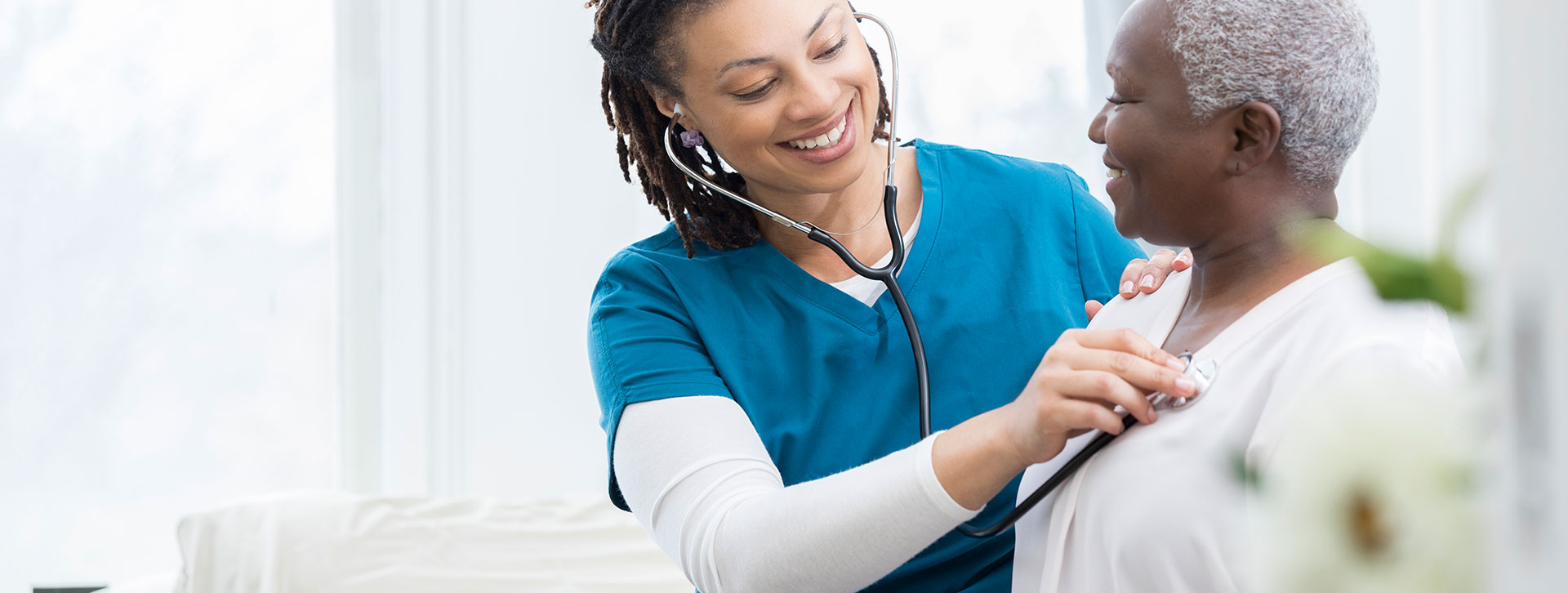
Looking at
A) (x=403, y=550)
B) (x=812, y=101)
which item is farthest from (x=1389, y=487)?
(x=403, y=550)

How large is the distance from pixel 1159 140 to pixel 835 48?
1.55ft

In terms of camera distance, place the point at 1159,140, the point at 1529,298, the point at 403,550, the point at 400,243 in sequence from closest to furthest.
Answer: the point at 1529,298
the point at 1159,140
the point at 403,550
the point at 400,243

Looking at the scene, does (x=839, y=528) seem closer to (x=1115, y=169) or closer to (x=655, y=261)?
(x=1115, y=169)

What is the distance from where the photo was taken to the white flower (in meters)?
0.21

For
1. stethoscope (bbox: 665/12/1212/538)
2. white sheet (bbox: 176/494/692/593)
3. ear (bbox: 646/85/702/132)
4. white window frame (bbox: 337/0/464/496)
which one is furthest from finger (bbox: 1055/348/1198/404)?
white window frame (bbox: 337/0/464/496)

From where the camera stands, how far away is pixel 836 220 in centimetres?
128

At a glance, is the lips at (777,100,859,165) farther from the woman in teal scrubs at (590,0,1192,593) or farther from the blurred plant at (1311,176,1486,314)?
the blurred plant at (1311,176,1486,314)

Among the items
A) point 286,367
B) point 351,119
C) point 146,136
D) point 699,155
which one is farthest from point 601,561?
point 146,136

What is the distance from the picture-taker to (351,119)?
97.5 inches

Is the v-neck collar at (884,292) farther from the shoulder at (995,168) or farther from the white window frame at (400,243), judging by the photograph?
the white window frame at (400,243)

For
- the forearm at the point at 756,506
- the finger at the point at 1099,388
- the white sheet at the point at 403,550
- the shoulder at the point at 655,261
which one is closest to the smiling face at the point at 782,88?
the shoulder at the point at 655,261

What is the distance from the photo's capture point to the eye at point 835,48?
116 centimetres

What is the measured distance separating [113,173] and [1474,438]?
264cm

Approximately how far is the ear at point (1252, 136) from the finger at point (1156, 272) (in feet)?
0.72
